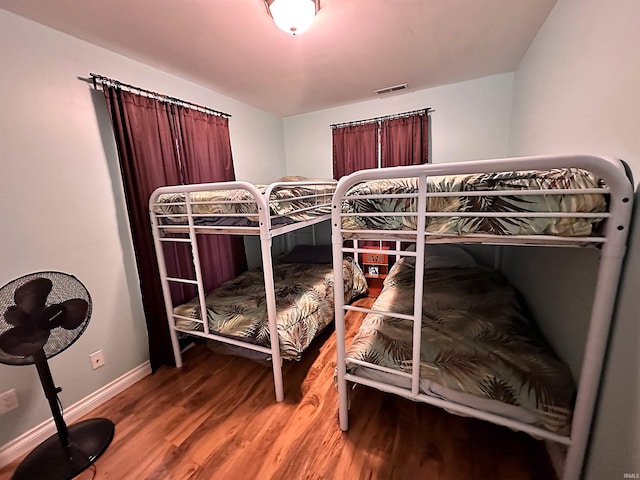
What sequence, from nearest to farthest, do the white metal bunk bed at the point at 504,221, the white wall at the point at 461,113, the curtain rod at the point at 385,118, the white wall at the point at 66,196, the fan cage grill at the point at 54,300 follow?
the white metal bunk bed at the point at 504,221 < the fan cage grill at the point at 54,300 < the white wall at the point at 66,196 < the white wall at the point at 461,113 < the curtain rod at the point at 385,118

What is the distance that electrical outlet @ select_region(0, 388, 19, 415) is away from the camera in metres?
1.44

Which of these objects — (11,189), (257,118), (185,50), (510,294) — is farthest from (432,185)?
(257,118)

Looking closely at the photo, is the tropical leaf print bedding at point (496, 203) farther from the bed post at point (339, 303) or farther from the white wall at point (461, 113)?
the white wall at point (461, 113)

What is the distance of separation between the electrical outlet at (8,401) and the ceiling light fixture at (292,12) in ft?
8.35

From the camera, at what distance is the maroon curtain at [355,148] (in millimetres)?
3227

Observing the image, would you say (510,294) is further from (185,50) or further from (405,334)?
(185,50)

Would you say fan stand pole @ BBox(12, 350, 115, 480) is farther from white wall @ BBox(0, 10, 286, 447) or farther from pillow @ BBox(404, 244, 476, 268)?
pillow @ BBox(404, 244, 476, 268)

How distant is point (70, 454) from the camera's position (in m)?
1.45

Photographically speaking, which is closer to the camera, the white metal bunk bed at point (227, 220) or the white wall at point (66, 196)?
the white wall at point (66, 196)

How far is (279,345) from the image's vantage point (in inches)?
70.7

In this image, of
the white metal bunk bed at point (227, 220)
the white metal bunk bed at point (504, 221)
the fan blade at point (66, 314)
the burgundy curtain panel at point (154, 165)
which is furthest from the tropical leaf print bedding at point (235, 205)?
the fan blade at point (66, 314)

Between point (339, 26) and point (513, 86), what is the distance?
1983mm

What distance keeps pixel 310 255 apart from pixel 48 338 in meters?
2.35

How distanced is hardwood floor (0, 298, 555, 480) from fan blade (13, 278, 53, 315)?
3.04 feet
